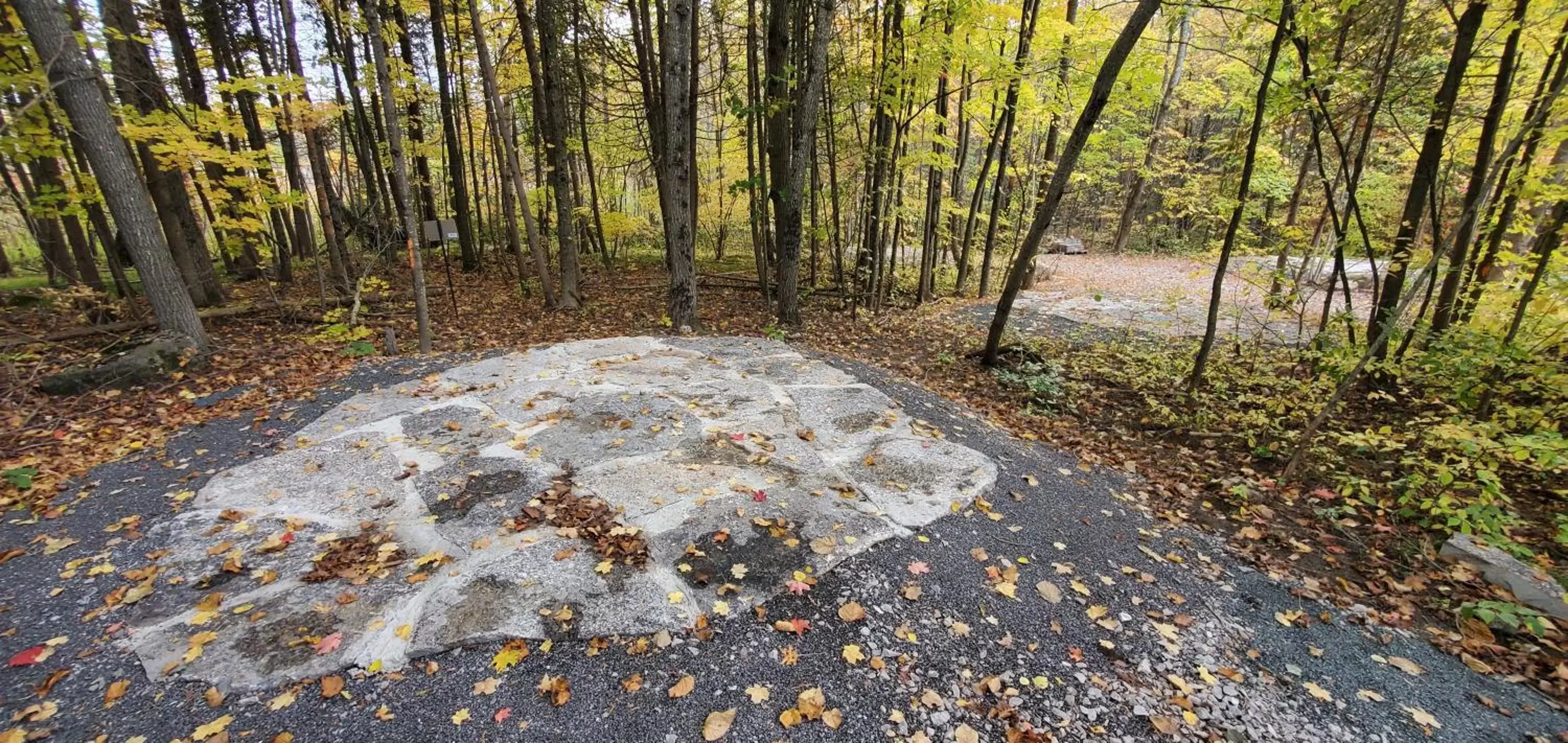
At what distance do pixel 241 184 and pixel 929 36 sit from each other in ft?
30.9

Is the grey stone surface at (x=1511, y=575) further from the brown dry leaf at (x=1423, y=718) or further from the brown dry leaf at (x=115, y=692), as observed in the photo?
the brown dry leaf at (x=115, y=692)

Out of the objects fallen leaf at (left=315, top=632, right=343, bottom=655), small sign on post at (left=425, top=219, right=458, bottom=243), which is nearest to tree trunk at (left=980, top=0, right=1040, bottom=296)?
fallen leaf at (left=315, top=632, right=343, bottom=655)

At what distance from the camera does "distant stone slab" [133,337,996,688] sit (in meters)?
2.53

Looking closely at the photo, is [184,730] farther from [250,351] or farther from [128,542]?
[250,351]

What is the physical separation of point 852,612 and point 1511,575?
3892 millimetres

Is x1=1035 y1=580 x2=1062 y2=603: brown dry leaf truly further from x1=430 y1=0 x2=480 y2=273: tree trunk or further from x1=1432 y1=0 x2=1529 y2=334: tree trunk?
x1=430 y1=0 x2=480 y2=273: tree trunk

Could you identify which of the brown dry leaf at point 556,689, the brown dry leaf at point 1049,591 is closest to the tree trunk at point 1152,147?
the brown dry leaf at point 1049,591

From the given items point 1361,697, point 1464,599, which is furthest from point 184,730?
point 1464,599

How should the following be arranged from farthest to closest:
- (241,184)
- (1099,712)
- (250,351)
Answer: (241,184), (250,351), (1099,712)

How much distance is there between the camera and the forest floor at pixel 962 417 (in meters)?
2.90

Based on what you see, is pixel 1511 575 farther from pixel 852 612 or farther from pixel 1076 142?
pixel 1076 142

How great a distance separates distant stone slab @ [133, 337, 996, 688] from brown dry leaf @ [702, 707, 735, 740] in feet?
1.71

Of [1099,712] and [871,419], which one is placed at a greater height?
[871,419]

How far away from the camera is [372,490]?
11.7 ft
